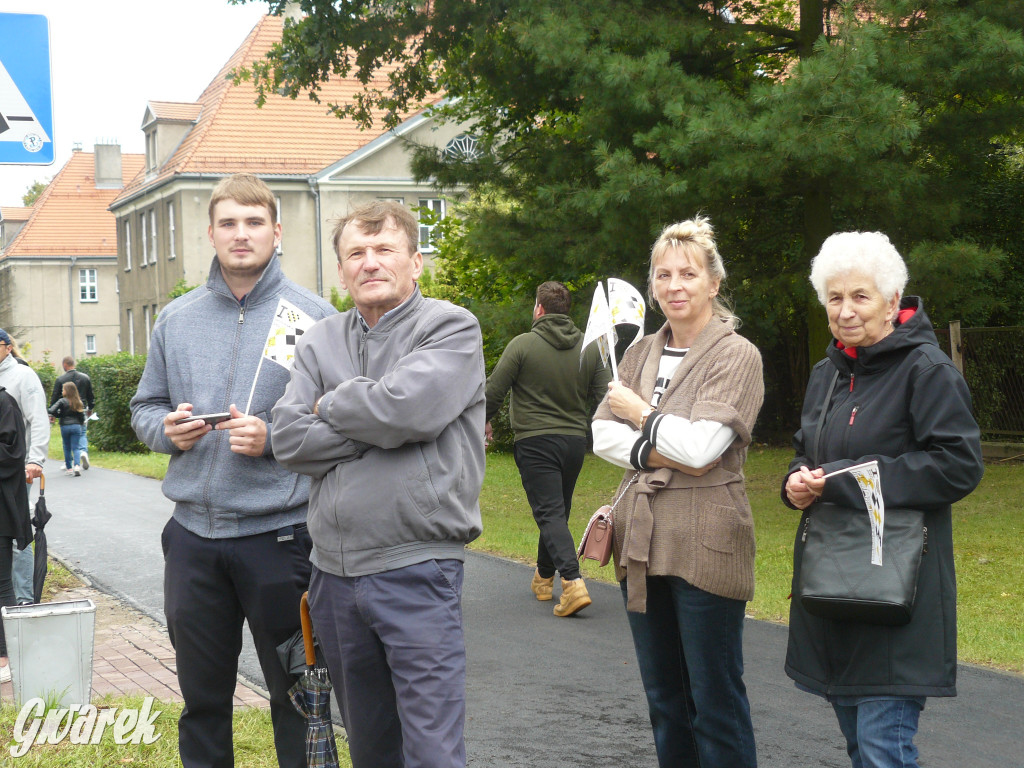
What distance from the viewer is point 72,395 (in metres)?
20.3

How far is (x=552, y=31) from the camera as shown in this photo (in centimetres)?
1034

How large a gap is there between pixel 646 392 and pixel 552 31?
717 cm

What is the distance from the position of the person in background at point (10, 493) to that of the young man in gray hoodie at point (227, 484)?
2717 millimetres

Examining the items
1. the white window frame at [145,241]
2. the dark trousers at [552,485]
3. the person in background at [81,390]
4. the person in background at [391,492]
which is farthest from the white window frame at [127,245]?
the person in background at [391,492]

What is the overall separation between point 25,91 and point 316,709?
334 centimetres

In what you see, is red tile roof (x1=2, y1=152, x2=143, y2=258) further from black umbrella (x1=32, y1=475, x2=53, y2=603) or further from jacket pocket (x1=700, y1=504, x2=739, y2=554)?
jacket pocket (x1=700, y1=504, x2=739, y2=554)

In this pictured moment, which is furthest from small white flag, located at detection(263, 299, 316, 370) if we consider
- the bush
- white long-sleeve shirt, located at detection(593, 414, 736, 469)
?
the bush

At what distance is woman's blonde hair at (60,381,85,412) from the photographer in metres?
20.1

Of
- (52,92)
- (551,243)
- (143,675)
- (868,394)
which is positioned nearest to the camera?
(868,394)

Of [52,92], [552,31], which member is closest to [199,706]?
[52,92]

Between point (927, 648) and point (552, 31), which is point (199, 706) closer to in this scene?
point (927, 648)

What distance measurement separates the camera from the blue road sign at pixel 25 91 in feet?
17.3

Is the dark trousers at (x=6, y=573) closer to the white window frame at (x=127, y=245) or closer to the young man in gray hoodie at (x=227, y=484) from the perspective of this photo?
the young man in gray hoodie at (x=227, y=484)

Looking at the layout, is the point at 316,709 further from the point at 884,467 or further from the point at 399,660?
the point at 884,467
